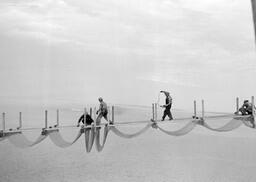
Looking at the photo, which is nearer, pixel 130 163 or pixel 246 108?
pixel 246 108

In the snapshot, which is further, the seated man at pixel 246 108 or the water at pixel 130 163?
the water at pixel 130 163

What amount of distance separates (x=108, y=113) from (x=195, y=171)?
40.0 metres

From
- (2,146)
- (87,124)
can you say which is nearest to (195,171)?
(2,146)

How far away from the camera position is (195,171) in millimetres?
47344

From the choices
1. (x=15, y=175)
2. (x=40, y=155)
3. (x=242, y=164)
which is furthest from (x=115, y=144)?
(x=15, y=175)

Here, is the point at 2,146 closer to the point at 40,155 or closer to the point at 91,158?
the point at 40,155

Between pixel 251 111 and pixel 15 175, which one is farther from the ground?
pixel 251 111

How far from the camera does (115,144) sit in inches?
2475

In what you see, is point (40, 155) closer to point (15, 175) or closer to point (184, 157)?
point (15, 175)

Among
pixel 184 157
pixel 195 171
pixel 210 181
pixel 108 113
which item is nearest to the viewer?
pixel 108 113

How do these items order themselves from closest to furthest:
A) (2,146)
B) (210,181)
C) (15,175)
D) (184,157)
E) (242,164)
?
1. (15,175)
2. (210,181)
3. (242,164)
4. (184,157)
5. (2,146)

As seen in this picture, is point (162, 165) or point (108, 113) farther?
point (162, 165)

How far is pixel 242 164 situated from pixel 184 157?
8.14 metres

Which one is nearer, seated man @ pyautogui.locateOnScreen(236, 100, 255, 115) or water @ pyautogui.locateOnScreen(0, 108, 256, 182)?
seated man @ pyautogui.locateOnScreen(236, 100, 255, 115)
